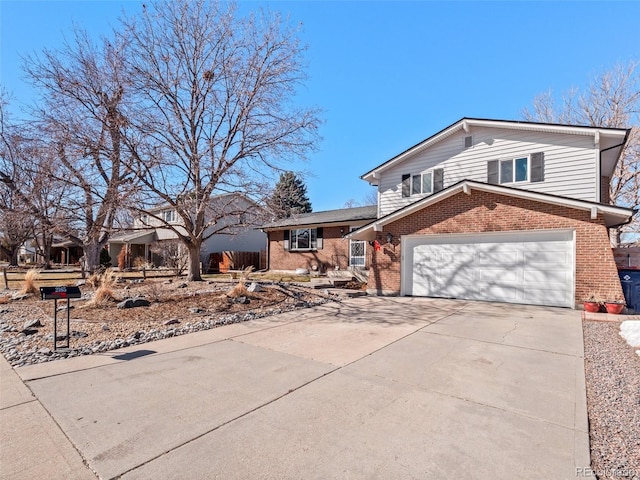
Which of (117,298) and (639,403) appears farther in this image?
(117,298)

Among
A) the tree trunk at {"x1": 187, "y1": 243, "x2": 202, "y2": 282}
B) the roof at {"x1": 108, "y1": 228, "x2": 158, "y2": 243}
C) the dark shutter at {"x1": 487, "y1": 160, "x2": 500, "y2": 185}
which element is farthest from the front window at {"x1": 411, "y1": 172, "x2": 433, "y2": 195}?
the roof at {"x1": 108, "y1": 228, "x2": 158, "y2": 243}

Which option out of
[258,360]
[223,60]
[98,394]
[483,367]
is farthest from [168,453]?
[223,60]

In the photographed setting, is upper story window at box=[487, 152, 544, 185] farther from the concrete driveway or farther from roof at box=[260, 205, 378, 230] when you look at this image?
the concrete driveway

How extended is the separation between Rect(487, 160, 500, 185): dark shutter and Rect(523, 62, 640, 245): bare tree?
13759mm

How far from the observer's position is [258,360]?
5016 mm

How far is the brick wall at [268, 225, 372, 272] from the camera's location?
18.7 meters

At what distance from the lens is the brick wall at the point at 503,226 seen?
8.83m

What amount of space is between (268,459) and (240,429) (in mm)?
561

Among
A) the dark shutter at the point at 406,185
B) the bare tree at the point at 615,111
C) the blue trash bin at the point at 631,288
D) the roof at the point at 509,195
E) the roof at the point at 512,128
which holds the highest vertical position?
the bare tree at the point at 615,111

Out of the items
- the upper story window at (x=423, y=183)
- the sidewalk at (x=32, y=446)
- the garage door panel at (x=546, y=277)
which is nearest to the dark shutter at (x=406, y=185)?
the upper story window at (x=423, y=183)

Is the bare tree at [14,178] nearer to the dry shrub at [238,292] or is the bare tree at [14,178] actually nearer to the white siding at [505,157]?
the dry shrub at [238,292]

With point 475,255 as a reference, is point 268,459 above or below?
below

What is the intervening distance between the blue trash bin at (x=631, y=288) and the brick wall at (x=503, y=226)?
77 cm

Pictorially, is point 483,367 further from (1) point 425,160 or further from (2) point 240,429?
(1) point 425,160
